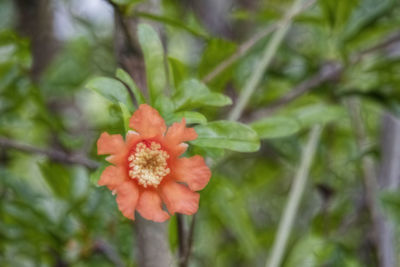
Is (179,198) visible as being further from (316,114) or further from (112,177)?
(316,114)

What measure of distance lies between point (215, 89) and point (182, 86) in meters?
0.16

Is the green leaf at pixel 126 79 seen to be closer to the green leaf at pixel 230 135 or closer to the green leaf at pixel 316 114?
the green leaf at pixel 230 135

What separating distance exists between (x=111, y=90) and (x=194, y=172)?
0.37 feet

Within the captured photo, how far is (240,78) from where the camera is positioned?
36.8 inches

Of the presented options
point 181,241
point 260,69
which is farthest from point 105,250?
point 260,69

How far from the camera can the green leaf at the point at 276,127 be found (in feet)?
1.97

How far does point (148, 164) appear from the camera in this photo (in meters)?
0.50

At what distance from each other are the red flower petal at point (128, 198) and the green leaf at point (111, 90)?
0.08m

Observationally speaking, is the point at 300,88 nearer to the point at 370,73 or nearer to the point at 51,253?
the point at 370,73

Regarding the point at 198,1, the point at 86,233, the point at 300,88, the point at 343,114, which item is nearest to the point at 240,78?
the point at 300,88

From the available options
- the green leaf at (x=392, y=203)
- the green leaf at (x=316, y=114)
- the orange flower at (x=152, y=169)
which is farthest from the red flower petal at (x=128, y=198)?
the green leaf at (x=392, y=203)

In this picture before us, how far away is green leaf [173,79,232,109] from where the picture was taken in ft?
1.66

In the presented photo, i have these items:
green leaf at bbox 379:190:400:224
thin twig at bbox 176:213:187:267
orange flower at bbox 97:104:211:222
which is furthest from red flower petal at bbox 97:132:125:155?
green leaf at bbox 379:190:400:224

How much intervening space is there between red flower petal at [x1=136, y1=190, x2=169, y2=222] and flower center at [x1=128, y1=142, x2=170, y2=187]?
1 cm
